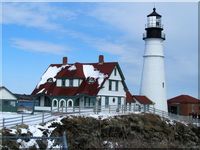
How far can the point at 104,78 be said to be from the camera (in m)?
41.0

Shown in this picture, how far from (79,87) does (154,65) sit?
29.5ft

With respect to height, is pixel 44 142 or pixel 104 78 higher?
pixel 104 78

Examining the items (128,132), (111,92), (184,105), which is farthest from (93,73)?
(184,105)

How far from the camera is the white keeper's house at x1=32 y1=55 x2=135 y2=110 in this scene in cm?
4094

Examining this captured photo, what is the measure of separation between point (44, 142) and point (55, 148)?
5.30 feet

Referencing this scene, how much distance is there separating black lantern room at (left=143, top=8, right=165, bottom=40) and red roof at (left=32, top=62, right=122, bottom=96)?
725 cm

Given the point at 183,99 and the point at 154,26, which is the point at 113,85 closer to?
Result: the point at 154,26

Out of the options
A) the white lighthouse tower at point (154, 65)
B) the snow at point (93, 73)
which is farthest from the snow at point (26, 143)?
the white lighthouse tower at point (154, 65)

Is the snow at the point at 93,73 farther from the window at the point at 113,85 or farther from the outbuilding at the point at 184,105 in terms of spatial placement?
the outbuilding at the point at 184,105

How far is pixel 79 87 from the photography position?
42000mm

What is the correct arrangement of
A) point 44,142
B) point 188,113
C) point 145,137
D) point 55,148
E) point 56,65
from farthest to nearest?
point 188,113
point 56,65
point 145,137
point 44,142
point 55,148

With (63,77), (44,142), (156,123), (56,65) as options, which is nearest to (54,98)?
(63,77)

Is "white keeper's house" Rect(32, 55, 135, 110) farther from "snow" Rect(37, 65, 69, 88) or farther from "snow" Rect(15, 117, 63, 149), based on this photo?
"snow" Rect(15, 117, 63, 149)

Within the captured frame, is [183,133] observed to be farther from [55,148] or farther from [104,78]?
[55,148]
